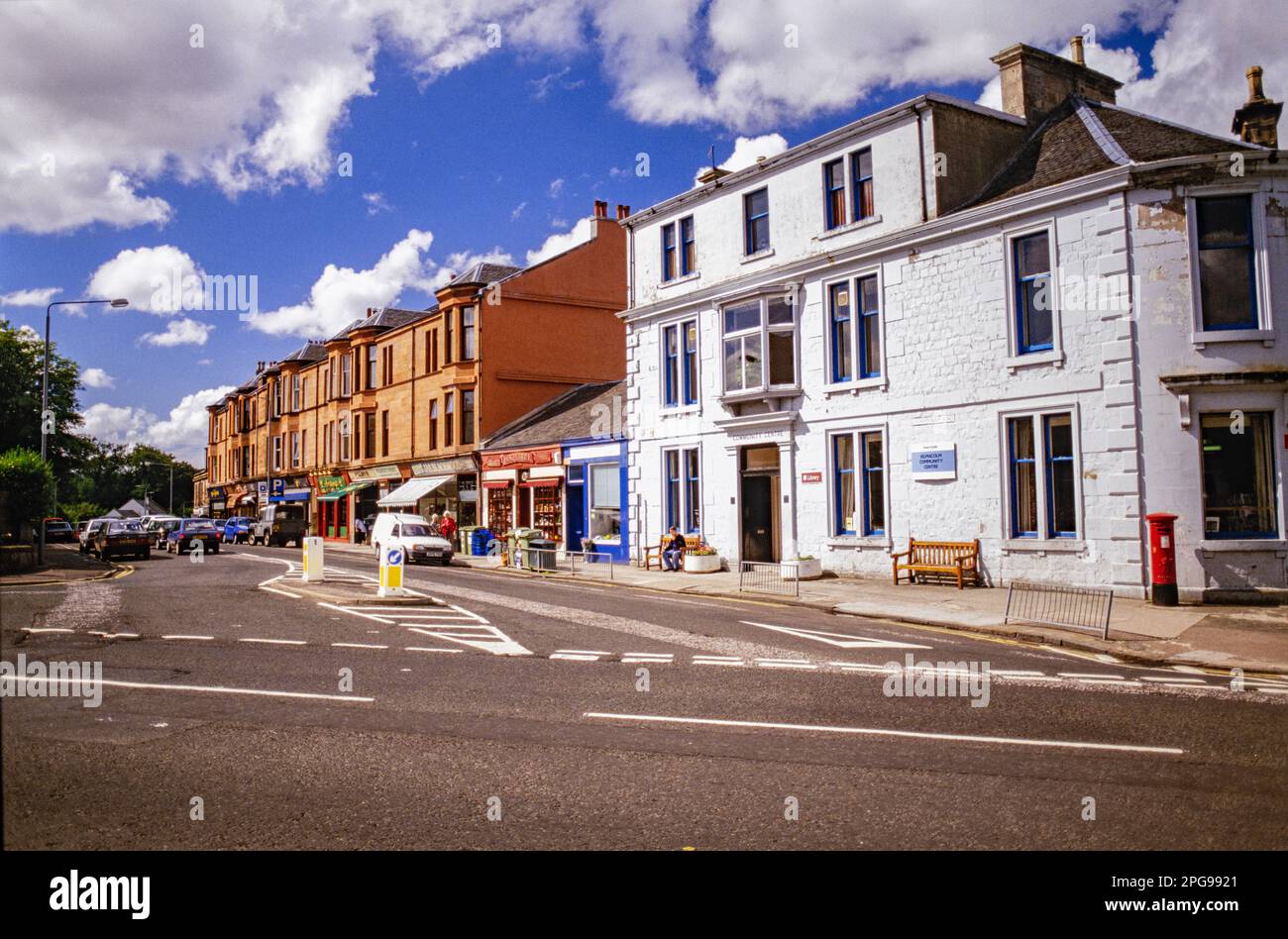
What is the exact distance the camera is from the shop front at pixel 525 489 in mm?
33625

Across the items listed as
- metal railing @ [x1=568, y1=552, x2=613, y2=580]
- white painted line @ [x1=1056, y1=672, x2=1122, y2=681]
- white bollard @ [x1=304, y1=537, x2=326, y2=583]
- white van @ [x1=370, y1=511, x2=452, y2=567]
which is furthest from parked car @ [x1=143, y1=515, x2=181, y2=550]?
white painted line @ [x1=1056, y1=672, x2=1122, y2=681]

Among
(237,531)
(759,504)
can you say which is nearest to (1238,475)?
(759,504)

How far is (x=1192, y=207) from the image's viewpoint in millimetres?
16734

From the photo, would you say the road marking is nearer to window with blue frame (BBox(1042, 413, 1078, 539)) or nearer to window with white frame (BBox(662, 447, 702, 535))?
window with blue frame (BBox(1042, 413, 1078, 539))

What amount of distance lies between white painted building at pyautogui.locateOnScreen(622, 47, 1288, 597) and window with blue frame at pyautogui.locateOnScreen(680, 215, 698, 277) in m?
0.09

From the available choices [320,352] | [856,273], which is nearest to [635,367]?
[856,273]

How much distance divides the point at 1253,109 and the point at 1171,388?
24.1 ft

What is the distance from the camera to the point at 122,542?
34.4 m

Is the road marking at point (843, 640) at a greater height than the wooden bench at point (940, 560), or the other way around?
the wooden bench at point (940, 560)

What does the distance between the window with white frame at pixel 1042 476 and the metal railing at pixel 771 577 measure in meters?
4.97

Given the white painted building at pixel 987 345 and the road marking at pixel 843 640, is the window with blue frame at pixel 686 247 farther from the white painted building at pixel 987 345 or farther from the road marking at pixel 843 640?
the road marking at pixel 843 640

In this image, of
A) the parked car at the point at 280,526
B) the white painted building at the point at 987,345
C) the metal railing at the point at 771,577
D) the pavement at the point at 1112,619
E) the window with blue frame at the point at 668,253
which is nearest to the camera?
the pavement at the point at 1112,619

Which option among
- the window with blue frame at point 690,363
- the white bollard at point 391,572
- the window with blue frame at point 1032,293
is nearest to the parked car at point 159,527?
the window with blue frame at point 690,363
